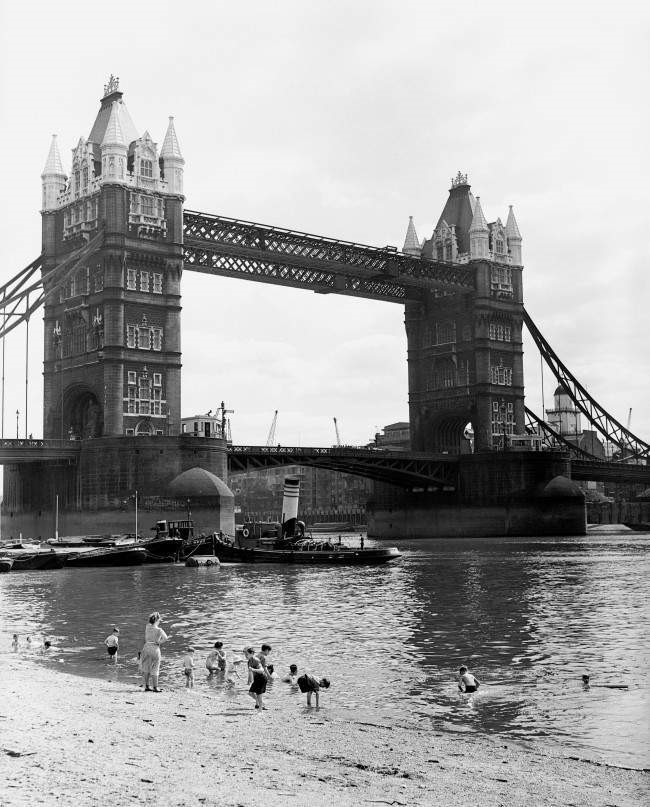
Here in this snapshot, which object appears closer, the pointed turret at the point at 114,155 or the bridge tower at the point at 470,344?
the pointed turret at the point at 114,155

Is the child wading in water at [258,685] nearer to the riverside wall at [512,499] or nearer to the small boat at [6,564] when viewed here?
the small boat at [6,564]

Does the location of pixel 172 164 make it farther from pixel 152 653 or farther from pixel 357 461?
pixel 152 653

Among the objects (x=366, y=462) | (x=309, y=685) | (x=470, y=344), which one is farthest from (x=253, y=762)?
(x=470, y=344)

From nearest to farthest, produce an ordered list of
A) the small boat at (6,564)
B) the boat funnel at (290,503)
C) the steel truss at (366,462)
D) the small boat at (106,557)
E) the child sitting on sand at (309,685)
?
the child sitting on sand at (309,685)
the small boat at (6,564)
the small boat at (106,557)
the boat funnel at (290,503)
the steel truss at (366,462)

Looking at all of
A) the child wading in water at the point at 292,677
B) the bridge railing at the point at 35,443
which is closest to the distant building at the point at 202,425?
the bridge railing at the point at 35,443

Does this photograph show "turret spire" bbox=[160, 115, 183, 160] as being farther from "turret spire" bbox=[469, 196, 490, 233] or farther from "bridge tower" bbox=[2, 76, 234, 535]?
"turret spire" bbox=[469, 196, 490, 233]

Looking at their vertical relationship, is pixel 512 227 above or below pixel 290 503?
above

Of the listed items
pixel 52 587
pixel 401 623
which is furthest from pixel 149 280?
pixel 401 623

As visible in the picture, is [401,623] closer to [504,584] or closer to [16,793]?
[504,584]

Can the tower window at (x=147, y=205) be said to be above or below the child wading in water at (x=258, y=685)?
above
